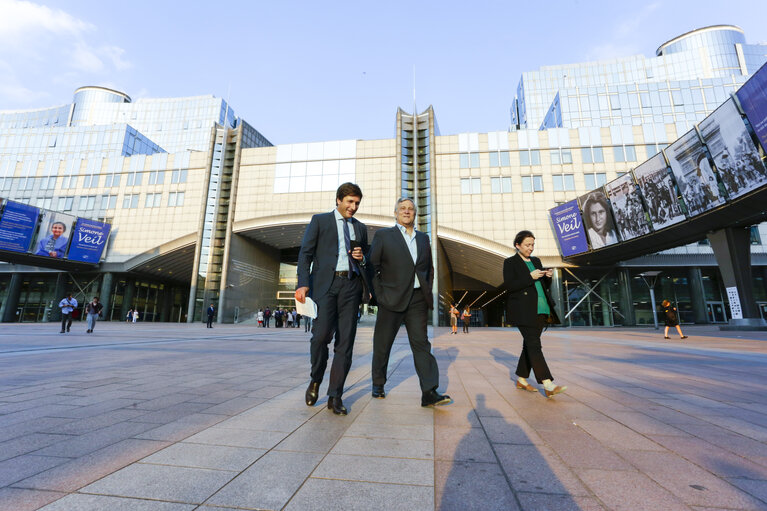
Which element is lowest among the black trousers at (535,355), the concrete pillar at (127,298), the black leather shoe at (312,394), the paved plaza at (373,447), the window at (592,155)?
the paved plaza at (373,447)

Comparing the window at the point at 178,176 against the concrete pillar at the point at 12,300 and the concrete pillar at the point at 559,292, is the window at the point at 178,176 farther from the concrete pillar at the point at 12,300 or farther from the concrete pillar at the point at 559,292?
the concrete pillar at the point at 559,292

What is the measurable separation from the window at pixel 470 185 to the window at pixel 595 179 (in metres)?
9.13

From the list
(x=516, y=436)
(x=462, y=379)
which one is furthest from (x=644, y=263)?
(x=516, y=436)

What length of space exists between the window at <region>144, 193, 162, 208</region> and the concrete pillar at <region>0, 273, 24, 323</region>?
55.7 ft

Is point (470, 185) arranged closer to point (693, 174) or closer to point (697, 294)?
point (693, 174)

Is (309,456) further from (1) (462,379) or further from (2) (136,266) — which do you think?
(2) (136,266)

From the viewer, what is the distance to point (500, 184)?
30891mm

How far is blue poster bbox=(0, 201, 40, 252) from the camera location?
2822 centimetres

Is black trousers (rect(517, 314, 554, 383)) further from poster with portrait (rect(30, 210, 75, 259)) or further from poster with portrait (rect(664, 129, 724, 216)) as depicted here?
poster with portrait (rect(30, 210, 75, 259))

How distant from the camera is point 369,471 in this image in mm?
1664

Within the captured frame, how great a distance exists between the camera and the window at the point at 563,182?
29688 millimetres

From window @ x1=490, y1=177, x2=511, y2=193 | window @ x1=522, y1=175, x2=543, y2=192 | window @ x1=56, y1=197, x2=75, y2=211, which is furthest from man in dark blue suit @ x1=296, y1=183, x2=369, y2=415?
window @ x1=56, y1=197, x2=75, y2=211

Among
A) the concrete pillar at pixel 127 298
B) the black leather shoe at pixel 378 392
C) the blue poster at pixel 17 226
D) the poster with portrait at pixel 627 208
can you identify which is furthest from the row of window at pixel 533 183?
the blue poster at pixel 17 226

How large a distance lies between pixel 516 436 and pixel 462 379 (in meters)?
2.33
